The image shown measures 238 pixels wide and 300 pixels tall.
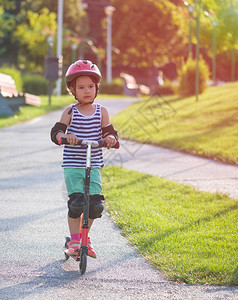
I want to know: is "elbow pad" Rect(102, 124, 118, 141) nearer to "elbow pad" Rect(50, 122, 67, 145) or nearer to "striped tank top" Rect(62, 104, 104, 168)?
"striped tank top" Rect(62, 104, 104, 168)

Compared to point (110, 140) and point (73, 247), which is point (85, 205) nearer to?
point (73, 247)

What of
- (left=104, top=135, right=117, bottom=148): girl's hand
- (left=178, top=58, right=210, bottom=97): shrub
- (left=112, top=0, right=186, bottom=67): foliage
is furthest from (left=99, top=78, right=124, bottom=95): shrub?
(left=104, top=135, right=117, bottom=148): girl's hand

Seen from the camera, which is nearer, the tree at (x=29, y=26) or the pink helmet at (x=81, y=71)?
the pink helmet at (x=81, y=71)

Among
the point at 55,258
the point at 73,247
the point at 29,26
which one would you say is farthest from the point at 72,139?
the point at 29,26

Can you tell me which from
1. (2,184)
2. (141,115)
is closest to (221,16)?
(141,115)

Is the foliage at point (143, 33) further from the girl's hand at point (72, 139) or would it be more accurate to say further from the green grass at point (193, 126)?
the girl's hand at point (72, 139)

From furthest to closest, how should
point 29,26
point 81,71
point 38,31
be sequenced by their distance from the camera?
point 29,26, point 38,31, point 81,71

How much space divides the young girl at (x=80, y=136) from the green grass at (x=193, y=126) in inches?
201

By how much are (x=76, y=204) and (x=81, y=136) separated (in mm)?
504

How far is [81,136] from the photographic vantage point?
4.59 metres

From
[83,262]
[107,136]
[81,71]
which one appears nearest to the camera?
[83,262]

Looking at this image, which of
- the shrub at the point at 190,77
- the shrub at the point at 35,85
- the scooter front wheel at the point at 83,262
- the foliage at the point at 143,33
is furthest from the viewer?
the foliage at the point at 143,33

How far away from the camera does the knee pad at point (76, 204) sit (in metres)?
4.52

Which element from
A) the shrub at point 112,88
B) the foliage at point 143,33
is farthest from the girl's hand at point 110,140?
the foliage at point 143,33
